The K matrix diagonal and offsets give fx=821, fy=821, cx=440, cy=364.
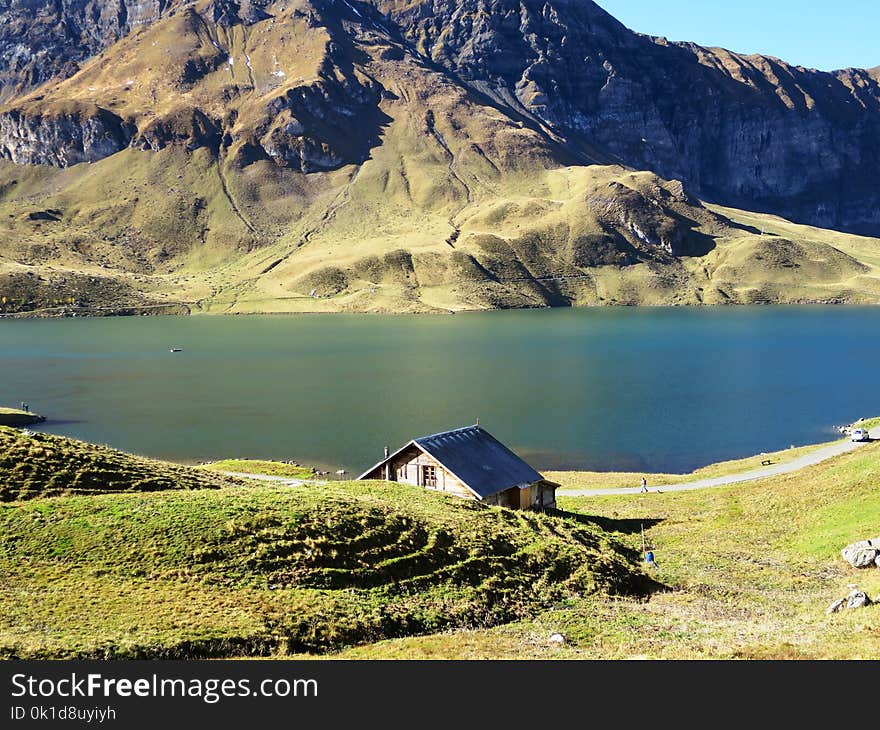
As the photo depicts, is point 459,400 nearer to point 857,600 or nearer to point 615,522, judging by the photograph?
point 615,522

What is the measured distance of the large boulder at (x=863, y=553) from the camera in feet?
122

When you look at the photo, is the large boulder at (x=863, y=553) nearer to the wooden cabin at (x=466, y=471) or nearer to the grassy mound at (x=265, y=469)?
the wooden cabin at (x=466, y=471)

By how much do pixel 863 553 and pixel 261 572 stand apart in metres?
27.2

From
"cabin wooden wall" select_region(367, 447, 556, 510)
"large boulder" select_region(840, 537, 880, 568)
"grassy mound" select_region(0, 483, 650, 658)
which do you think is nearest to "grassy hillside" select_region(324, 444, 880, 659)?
"large boulder" select_region(840, 537, 880, 568)

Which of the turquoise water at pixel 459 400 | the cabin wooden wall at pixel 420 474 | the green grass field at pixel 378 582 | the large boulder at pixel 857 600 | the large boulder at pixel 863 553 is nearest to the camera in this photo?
the green grass field at pixel 378 582

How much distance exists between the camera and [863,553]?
3778 centimetres

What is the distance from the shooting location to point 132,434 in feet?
347

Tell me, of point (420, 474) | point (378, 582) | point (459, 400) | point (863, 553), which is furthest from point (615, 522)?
point (459, 400)

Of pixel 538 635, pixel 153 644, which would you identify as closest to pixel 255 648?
pixel 153 644

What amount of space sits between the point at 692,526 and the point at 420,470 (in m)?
18.3

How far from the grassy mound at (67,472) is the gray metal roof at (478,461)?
13854mm

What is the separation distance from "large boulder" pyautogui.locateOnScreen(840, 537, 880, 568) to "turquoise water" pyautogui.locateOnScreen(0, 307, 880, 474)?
47.7 metres

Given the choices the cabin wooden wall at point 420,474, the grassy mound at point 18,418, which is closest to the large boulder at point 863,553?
the cabin wooden wall at point 420,474

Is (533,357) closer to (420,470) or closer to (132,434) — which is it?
(132,434)
